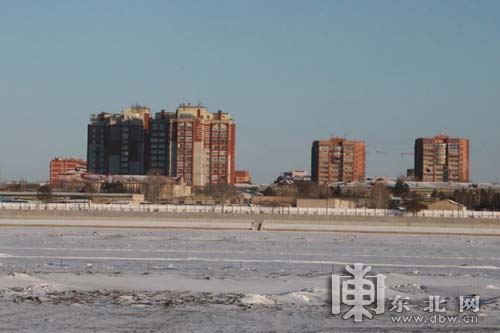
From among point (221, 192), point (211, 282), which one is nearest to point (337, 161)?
point (221, 192)

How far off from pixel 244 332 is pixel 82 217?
46.8 meters

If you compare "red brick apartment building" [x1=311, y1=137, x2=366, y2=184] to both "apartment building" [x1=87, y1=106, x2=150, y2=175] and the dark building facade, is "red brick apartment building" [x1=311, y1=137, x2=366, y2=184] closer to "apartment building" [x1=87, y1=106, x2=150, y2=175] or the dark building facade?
the dark building facade

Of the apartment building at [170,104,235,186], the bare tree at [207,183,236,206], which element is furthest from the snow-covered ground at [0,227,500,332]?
the apartment building at [170,104,235,186]

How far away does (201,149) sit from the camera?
5566 inches

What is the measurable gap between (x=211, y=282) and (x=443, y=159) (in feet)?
517

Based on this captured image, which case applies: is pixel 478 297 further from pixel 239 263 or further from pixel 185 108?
pixel 185 108

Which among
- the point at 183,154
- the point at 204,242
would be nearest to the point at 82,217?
the point at 204,242

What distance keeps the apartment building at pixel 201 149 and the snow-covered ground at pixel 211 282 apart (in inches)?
4132

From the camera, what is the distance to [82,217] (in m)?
60.0

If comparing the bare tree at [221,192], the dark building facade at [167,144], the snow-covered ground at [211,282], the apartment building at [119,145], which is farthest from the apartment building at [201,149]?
the snow-covered ground at [211,282]

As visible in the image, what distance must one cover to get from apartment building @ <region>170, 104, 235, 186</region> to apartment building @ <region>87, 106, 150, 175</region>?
10.3 meters

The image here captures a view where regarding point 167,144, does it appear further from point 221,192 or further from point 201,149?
point 221,192

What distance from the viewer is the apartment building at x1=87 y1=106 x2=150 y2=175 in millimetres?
152375

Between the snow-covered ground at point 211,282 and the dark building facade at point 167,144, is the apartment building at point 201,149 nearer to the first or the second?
the dark building facade at point 167,144
